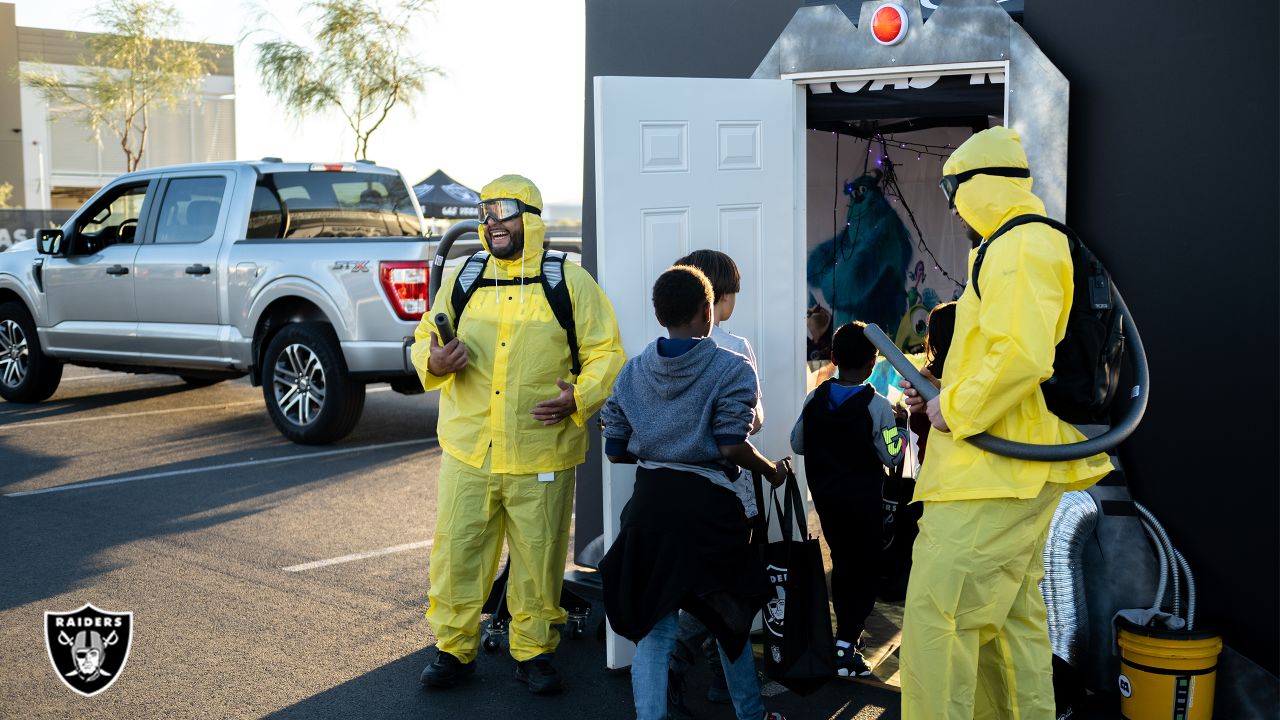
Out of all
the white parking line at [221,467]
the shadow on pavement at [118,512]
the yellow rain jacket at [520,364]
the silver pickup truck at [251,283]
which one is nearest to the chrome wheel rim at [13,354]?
the silver pickup truck at [251,283]

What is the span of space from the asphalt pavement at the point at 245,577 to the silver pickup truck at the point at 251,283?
59 centimetres

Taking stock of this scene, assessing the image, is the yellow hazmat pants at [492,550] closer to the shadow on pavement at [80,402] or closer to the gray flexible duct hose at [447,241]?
the gray flexible duct hose at [447,241]

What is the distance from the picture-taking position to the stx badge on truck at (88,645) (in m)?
4.65

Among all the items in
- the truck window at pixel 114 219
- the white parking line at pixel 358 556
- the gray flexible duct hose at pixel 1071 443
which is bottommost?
the white parking line at pixel 358 556

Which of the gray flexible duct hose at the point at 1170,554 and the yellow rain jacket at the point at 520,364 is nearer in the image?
the gray flexible duct hose at the point at 1170,554

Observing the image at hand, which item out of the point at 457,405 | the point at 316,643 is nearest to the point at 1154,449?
the point at 457,405

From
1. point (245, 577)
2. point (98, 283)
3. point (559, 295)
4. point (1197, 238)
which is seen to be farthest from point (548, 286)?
point (98, 283)

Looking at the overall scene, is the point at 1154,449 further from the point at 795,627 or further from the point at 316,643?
the point at 316,643

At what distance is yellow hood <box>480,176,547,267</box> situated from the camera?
15.0 feet

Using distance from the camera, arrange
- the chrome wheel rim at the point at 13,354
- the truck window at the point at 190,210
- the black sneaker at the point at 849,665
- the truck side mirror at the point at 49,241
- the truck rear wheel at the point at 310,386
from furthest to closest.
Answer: the chrome wheel rim at the point at 13,354
the truck side mirror at the point at 49,241
the truck window at the point at 190,210
the truck rear wheel at the point at 310,386
the black sneaker at the point at 849,665

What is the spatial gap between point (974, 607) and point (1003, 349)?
0.78 m

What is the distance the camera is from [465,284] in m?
4.68

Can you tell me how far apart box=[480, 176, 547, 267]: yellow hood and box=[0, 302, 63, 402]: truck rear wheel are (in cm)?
832

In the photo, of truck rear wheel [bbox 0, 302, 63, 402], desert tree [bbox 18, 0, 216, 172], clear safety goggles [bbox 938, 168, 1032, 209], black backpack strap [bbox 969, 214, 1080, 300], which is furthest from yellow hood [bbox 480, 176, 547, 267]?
desert tree [bbox 18, 0, 216, 172]
